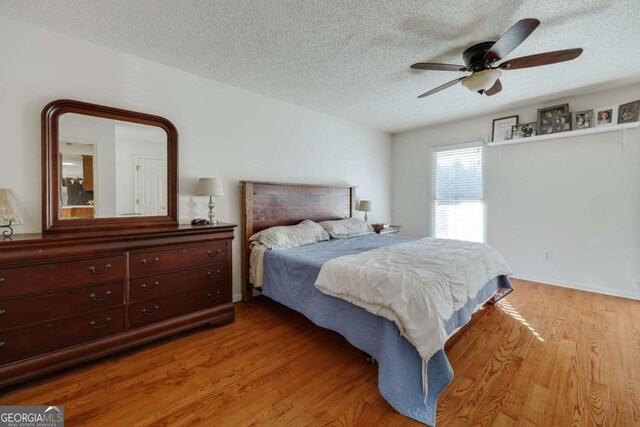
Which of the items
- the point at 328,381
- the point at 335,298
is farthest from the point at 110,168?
the point at 328,381

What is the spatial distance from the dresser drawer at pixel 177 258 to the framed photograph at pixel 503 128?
411 cm

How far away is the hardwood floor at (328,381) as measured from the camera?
1.49 metres

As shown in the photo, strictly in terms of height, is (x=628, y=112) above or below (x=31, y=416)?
above

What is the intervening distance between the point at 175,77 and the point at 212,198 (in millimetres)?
1264

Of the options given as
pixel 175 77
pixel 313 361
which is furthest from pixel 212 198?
pixel 313 361

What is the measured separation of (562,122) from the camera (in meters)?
3.52

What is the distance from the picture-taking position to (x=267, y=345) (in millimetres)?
2229

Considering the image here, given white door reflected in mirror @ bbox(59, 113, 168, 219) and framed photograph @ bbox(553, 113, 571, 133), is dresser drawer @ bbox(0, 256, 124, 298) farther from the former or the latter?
framed photograph @ bbox(553, 113, 571, 133)

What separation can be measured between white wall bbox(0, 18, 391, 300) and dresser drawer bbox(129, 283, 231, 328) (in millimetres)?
633

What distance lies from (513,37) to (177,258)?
289 centimetres

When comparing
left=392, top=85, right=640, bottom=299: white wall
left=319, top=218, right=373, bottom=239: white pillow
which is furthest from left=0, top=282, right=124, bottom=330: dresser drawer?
left=392, top=85, right=640, bottom=299: white wall

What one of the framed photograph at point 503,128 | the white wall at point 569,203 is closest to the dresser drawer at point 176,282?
the white wall at point 569,203

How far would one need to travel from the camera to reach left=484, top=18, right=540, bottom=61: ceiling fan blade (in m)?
1.54

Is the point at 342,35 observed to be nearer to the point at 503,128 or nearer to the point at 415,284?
the point at 415,284
